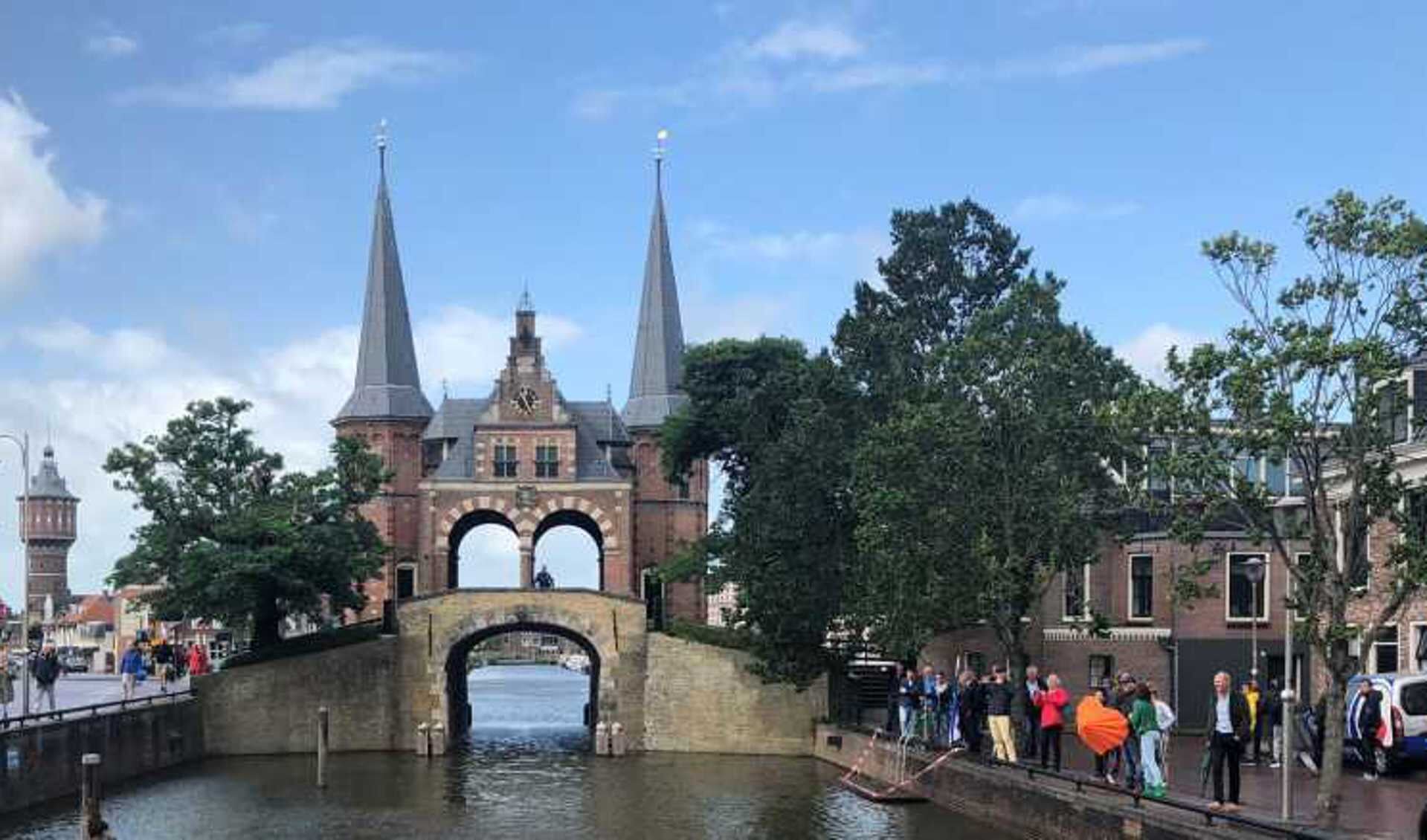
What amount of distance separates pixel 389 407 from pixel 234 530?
89.8 ft

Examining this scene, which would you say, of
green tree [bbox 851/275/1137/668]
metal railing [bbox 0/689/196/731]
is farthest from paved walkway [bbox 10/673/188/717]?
green tree [bbox 851/275/1137/668]

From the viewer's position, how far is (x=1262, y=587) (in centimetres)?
4600

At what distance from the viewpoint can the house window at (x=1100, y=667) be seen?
4831 cm

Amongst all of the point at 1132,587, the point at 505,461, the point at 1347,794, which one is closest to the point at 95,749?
the point at 1132,587

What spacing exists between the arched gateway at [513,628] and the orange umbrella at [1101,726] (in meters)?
27.6

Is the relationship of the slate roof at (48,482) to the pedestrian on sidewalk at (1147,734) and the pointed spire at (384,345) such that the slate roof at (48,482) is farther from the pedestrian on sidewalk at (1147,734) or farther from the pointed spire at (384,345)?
the pedestrian on sidewalk at (1147,734)

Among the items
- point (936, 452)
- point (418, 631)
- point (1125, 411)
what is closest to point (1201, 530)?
point (1125, 411)

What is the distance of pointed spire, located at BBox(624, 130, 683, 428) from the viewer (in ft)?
270

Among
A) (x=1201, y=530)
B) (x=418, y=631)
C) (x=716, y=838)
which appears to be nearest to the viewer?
(x=1201, y=530)

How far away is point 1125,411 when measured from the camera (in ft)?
80.7

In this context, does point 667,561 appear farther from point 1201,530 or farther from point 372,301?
point 1201,530

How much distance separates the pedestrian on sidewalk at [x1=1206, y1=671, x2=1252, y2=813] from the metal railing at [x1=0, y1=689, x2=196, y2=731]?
24.4 metres

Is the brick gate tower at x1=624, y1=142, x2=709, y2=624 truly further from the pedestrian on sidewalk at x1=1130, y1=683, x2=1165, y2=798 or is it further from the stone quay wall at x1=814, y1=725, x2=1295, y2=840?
the pedestrian on sidewalk at x1=1130, y1=683, x2=1165, y2=798

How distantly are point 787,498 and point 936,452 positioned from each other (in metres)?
10.6
